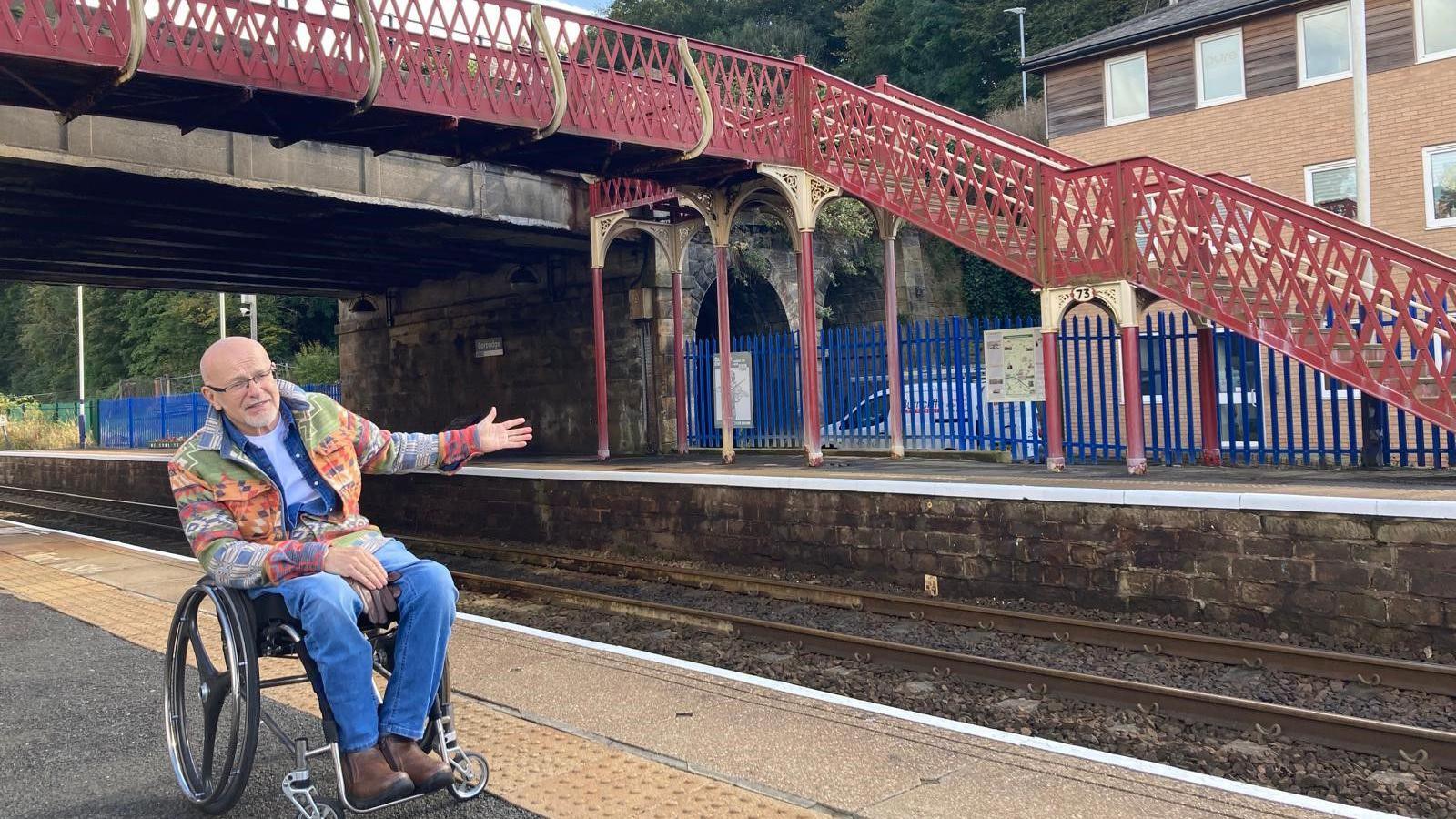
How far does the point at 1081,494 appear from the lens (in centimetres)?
818

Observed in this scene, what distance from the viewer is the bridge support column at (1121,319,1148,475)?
10.2 metres

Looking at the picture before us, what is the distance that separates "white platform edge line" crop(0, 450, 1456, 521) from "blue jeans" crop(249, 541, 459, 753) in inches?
226

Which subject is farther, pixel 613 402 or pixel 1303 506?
pixel 613 402

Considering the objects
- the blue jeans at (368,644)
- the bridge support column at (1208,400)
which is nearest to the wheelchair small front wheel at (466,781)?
the blue jeans at (368,644)

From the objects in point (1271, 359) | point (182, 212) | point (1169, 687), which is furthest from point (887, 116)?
point (182, 212)

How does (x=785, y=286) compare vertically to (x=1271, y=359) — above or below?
above

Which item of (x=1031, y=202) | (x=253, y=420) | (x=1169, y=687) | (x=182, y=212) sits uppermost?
(x=182, y=212)

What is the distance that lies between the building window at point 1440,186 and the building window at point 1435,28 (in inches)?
67.7

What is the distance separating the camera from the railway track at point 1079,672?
5141mm

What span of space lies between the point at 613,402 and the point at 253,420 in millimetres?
14657

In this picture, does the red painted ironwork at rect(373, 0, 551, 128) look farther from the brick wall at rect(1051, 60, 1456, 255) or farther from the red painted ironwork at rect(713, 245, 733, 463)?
the brick wall at rect(1051, 60, 1456, 255)

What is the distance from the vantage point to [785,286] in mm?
22250

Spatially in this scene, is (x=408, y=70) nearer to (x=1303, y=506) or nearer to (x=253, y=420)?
(x=253, y=420)

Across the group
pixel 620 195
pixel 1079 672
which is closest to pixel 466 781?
pixel 1079 672
